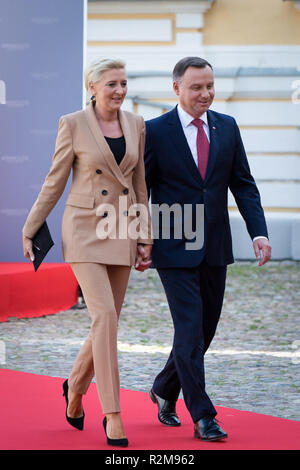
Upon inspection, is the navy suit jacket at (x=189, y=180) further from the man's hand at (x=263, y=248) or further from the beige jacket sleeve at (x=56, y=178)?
A: the beige jacket sleeve at (x=56, y=178)

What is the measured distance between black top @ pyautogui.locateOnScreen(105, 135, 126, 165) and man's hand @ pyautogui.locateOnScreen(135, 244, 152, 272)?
415 mm

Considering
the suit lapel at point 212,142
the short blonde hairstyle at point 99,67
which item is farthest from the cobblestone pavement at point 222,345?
the short blonde hairstyle at point 99,67

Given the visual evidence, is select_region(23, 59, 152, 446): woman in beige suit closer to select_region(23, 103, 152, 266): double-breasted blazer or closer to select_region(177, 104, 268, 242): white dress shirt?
select_region(23, 103, 152, 266): double-breasted blazer

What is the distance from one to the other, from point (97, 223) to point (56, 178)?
29 cm

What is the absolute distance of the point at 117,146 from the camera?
12.5 feet

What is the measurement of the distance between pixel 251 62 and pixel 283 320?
6.34m

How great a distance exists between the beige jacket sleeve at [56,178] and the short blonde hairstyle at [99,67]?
23 cm

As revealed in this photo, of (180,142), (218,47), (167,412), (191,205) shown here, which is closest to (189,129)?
(180,142)

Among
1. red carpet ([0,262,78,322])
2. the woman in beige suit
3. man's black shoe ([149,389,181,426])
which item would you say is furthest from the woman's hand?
red carpet ([0,262,78,322])

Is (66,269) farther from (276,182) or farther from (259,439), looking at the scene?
(276,182)

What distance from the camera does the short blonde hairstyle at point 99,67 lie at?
3750 mm

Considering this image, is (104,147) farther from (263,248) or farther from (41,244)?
(263,248)

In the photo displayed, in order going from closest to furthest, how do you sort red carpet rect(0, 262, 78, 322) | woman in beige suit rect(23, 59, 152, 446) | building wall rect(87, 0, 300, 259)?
woman in beige suit rect(23, 59, 152, 446) < red carpet rect(0, 262, 78, 322) < building wall rect(87, 0, 300, 259)

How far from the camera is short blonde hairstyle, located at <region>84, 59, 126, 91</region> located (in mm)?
3750
